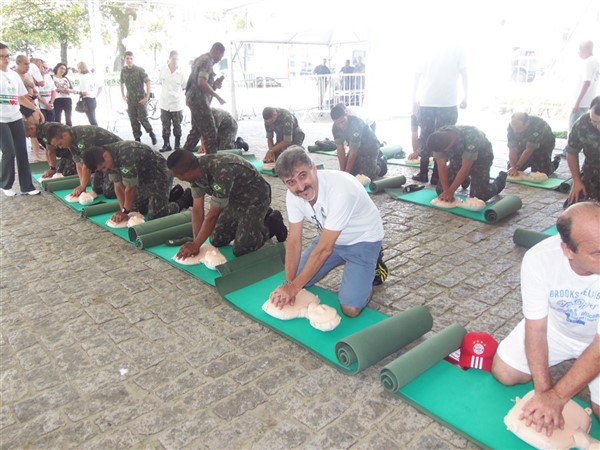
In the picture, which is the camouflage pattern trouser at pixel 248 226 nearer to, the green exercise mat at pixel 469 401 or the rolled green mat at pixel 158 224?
the rolled green mat at pixel 158 224

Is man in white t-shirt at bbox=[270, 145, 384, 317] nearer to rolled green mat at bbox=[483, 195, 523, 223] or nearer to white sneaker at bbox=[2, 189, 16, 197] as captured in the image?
rolled green mat at bbox=[483, 195, 523, 223]

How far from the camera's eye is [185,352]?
2.60m

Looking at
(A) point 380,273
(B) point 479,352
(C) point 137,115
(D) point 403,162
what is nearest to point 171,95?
(C) point 137,115

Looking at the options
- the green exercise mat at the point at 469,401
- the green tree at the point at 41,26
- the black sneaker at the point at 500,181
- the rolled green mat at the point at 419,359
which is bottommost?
the green exercise mat at the point at 469,401

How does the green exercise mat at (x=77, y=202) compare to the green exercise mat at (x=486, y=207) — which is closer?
the green exercise mat at (x=486, y=207)

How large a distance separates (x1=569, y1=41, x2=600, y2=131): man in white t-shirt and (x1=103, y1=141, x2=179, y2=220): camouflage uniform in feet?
19.1

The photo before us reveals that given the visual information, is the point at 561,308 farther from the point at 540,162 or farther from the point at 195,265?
the point at 540,162

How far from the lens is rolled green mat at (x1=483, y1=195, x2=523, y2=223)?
4.46 metres

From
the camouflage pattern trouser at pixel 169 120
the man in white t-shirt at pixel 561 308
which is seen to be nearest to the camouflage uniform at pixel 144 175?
the man in white t-shirt at pixel 561 308

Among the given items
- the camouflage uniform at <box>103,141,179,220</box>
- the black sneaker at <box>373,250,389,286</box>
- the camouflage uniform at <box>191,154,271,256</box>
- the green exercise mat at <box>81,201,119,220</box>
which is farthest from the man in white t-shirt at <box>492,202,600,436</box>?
the green exercise mat at <box>81,201,119,220</box>

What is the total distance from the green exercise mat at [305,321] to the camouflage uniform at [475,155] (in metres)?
2.39

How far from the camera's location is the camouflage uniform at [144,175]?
14.1 feet

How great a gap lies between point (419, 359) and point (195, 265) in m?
2.04

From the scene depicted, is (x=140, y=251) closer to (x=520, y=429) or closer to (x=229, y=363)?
(x=229, y=363)
